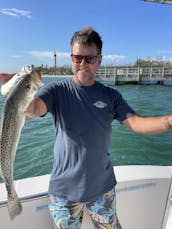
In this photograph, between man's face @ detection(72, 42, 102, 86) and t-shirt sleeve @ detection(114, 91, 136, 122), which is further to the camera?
t-shirt sleeve @ detection(114, 91, 136, 122)

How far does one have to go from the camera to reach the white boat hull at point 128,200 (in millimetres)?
1916

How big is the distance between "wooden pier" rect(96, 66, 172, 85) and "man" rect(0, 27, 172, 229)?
42210 millimetres

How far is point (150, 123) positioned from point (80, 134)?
1.41ft

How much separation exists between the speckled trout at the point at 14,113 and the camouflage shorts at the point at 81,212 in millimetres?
377

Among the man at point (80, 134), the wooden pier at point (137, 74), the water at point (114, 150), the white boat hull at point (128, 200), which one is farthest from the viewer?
the wooden pier at point (137, 74)

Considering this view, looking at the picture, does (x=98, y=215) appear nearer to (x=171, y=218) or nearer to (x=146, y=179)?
(x=171, y=218)

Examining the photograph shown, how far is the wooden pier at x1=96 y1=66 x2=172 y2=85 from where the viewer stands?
144ft

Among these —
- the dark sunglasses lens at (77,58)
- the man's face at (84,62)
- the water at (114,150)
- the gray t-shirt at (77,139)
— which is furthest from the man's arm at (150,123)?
the water at (114,150)

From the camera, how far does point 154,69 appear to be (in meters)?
45.0

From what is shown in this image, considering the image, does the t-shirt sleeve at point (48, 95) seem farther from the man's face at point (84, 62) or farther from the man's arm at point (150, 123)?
the man's arm at point (150, 123)

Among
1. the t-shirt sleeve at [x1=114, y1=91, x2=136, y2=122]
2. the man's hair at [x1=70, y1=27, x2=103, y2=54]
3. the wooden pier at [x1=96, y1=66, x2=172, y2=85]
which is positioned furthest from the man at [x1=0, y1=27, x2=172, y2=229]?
the wooden pier at [x1=96, y1=66, x2=172, y2=85]

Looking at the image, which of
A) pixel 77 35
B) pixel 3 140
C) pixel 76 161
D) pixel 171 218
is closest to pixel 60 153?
pixel 76 161

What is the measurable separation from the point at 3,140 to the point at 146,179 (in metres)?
1.34

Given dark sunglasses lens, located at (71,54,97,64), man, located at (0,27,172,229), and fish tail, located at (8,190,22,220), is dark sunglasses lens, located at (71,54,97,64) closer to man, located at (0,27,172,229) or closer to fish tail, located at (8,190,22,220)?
man, located at (0,27,172,229)
